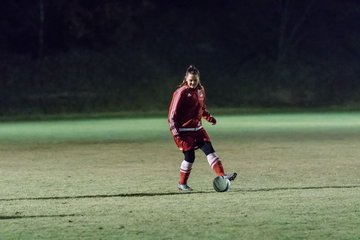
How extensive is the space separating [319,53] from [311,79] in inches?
204

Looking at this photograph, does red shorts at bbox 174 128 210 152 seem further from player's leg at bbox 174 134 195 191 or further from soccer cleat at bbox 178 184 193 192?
soccer cleat at bbox 178 184 193 192

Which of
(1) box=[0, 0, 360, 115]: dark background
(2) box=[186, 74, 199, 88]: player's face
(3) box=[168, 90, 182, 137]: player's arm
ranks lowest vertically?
(3) box=[168, 90, 182, 137]: player's arm

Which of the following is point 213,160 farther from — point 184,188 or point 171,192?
point 171,192

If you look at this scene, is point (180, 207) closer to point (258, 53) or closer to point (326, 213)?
point (326, 213)

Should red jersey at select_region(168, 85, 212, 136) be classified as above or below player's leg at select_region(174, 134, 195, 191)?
above

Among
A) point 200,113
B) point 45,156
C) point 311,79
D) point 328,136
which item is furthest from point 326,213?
point 311,79

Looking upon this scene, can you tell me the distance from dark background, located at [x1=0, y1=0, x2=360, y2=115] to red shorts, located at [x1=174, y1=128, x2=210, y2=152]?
35.4 meters

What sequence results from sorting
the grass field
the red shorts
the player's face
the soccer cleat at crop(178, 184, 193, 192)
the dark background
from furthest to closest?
the dark background → the soccer cleat at crop(178, 184, 193, 192) → the red shorts → the player's face → the grass field

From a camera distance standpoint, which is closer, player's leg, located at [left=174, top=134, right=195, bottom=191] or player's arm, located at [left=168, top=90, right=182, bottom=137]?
player's arm, located at [left=168, top=90, right=182, bottom=137]

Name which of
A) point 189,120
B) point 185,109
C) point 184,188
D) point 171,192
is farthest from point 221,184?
point 185,109

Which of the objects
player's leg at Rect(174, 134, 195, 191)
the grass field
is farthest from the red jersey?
the grass field

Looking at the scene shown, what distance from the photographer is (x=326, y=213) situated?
9.75 meters

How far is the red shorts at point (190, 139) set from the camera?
1219cm

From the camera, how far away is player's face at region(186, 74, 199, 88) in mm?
11900
